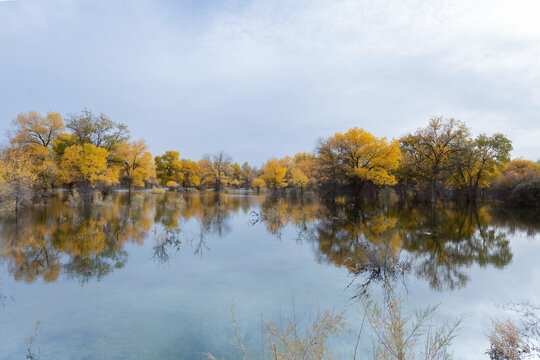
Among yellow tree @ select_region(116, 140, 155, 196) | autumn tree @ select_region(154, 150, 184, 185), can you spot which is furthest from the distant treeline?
autumn tree @ select_region(154, 150, 184, 185)

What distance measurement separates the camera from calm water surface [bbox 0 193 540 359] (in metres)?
4.05

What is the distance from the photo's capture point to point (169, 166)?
5666 centimetres

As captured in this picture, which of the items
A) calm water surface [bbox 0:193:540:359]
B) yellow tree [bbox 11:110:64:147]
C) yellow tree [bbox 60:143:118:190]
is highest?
yellow tree [bbox 11:110:64:147]

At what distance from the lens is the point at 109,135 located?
32.2 meters

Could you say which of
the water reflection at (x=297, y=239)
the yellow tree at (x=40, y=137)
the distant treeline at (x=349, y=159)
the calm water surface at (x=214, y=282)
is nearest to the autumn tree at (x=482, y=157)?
the distant treeline at (x=349, y=159)

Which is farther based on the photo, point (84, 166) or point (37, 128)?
point (37, 128)

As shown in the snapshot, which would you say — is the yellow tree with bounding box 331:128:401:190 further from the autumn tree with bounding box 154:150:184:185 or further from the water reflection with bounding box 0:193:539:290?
the autumn tree with bounding box 154:150:184:185

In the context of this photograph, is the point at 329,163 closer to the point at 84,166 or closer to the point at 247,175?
the point at 84,166

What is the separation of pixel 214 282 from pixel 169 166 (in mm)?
54852

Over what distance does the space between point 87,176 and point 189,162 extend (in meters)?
33.4

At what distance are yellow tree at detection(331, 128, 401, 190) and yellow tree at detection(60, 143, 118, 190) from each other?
26.3 metres

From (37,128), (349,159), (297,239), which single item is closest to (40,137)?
(37,128)

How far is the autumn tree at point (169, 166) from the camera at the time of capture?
184 feet

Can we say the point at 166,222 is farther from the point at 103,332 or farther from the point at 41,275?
the point at 103,332
